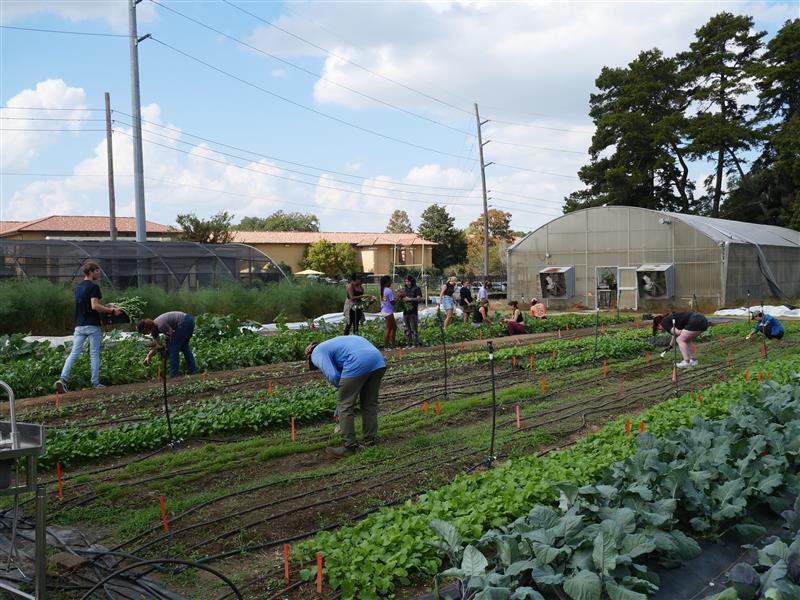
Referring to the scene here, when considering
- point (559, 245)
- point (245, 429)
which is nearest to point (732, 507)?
point (245, 429)

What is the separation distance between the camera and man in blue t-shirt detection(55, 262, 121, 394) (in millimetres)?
10352

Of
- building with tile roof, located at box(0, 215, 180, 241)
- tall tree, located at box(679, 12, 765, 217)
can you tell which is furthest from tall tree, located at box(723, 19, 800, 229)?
building with tile roof, located at box(0, 215, 180, 241)

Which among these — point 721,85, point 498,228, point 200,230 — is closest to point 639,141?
point 721,85

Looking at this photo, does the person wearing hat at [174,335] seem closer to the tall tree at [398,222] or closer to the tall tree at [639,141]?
the tall tree at [639,141]

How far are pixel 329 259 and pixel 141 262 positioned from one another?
1269 inches

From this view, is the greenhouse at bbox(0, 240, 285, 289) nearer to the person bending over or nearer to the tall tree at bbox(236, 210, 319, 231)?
the person bending over

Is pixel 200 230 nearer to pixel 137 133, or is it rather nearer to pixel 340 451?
pixel 137 133

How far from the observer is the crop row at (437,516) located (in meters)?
4.07

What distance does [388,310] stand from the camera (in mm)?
15391

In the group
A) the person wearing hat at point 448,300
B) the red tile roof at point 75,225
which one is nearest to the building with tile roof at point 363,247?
the red tile roof at point 75,225

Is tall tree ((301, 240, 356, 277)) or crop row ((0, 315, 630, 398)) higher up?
tall tree ((301, 240, 356, 277))

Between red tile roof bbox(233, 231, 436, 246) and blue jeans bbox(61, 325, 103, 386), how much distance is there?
1866 inches

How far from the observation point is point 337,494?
19.6 ft

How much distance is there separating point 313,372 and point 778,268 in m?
24.2
